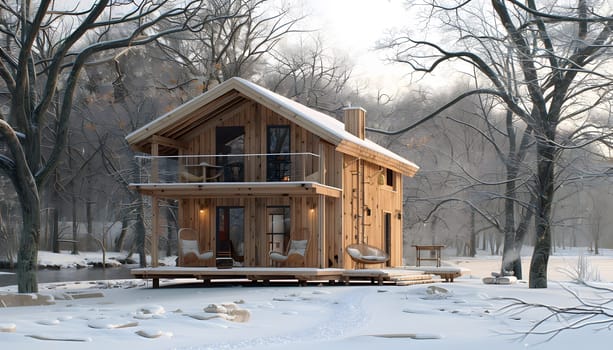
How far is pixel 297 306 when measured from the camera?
44.6 ft

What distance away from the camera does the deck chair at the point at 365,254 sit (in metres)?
19.8

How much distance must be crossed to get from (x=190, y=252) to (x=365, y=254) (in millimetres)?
4510

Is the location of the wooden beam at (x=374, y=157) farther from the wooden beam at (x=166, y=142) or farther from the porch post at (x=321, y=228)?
the wooden beam at (x=166, y=142)

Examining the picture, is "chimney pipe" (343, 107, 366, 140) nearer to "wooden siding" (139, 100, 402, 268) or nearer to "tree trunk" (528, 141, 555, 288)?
"wooden siding" (139, 100, 402, 268)

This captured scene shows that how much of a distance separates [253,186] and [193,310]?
6626 millimetres

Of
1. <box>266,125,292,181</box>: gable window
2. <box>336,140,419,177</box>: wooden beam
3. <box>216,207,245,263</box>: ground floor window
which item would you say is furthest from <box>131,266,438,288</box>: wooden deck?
<box>336,140,419,177</box>: wooden beam

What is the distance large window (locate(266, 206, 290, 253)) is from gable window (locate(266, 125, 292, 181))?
0.84 metres

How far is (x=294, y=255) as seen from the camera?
63.5 ft

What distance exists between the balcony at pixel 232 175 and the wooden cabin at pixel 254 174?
3 cm

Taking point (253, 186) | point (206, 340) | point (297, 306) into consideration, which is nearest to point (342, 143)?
point (253, 186)

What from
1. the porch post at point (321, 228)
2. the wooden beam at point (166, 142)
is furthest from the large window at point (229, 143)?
the porch post at point (321, 228)

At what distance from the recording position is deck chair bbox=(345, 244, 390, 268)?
780 inches

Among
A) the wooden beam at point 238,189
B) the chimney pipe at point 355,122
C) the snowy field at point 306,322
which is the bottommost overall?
the snowy field at point 306,322

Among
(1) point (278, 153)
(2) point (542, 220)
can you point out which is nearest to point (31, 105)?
(1) point (278, 153)
